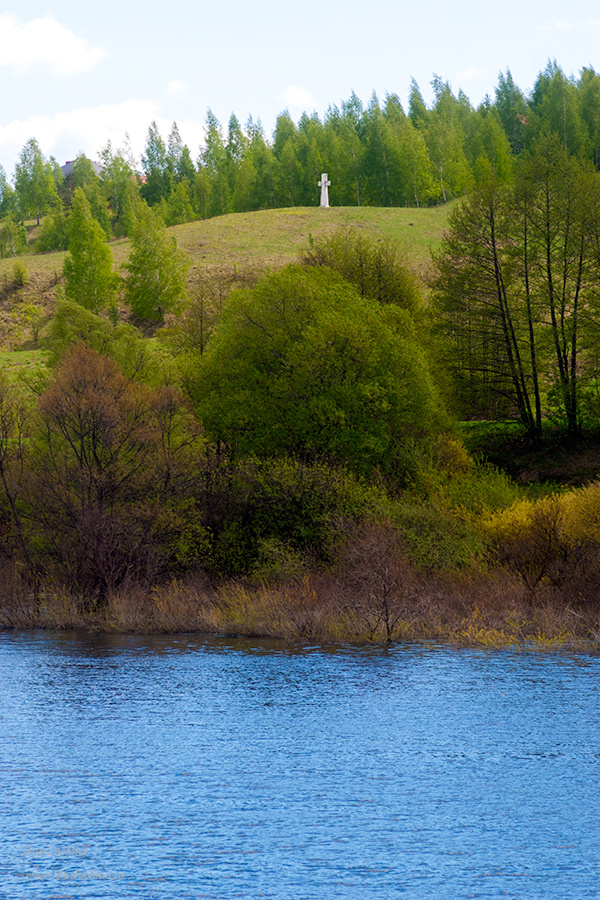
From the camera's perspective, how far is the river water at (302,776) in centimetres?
1396

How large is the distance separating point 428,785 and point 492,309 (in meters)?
44.5

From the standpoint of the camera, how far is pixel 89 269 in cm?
10888

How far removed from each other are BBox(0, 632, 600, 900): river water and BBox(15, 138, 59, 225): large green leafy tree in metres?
171

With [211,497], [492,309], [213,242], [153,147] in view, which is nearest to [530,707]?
[211,497]

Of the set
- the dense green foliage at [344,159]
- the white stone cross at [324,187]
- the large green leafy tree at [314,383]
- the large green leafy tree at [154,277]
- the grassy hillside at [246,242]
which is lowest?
the large green leafy tree at [314,383]

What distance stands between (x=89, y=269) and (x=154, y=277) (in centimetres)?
1155

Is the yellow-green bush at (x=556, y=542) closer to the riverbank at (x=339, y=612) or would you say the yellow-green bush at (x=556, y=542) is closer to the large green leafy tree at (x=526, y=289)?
the riverbank at (x=339, y=612)

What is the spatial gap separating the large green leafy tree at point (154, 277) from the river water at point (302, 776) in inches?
2959

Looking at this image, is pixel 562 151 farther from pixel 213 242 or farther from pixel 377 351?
pixel 213 242

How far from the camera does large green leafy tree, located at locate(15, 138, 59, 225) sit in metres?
185

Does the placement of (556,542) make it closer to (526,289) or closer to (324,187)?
(526,289)

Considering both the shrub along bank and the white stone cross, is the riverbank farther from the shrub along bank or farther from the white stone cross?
the white stone cross

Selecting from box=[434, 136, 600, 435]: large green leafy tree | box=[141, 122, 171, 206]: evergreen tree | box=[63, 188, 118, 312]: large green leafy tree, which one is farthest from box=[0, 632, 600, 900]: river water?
box=[141, 122, 171, 206]: evergreen tree

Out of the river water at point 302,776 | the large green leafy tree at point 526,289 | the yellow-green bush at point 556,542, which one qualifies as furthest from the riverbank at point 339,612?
the large green leafy tree at point 526,289
